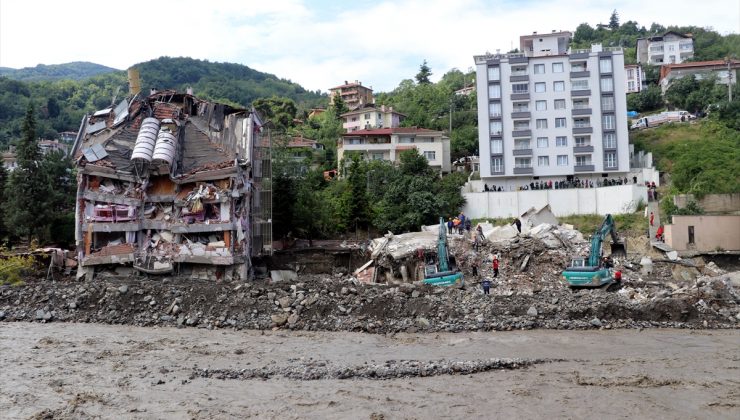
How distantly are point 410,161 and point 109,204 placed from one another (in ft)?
84.0

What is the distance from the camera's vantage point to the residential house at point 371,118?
3191 inches

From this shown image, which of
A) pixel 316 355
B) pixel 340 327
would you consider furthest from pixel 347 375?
pixel 340 327

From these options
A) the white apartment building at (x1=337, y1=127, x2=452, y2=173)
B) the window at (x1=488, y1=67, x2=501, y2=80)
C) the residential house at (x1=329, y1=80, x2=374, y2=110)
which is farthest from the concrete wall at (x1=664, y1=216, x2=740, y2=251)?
the residential house at (x1=329, y1=80, x2=374, y2=110)

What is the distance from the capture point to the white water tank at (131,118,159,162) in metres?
36.6

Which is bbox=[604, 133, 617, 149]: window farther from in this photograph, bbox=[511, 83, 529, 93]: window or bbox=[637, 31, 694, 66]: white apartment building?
bbox=[637, 31, 694, 66]: white apartment building

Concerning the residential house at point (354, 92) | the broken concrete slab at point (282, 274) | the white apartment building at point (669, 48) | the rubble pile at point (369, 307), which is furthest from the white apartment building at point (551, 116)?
the residential house at point (354, 92)

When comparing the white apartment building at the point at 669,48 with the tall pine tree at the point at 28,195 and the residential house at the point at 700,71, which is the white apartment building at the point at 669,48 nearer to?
the residential house at the point at 700,71

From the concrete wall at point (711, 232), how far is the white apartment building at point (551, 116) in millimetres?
18192

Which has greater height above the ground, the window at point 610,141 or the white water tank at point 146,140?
the window at point 610,141

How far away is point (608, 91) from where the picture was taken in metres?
57.9

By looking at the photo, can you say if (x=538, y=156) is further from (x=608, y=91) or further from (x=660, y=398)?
(x=660, y=398)

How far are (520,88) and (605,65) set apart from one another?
7.85m

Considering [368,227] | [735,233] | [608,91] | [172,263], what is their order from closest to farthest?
1. [172,263]
2. [735,233]
3. [368,227]
4. [608,91]

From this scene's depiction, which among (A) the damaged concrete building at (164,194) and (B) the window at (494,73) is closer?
(A) the damaged concrete building at (164,194)
